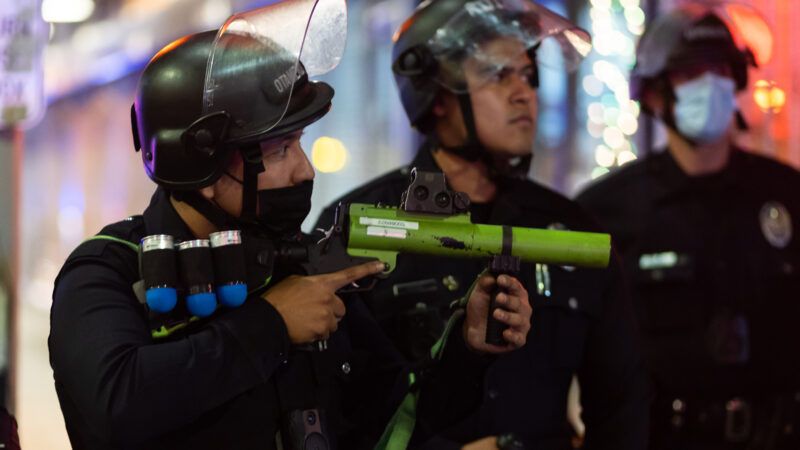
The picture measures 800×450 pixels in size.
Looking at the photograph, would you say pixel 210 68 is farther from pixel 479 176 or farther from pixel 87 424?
pixel 479 176

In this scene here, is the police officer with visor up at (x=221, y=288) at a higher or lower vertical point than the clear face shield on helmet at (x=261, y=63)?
lower

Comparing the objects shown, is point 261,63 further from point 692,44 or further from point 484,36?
point 692,44

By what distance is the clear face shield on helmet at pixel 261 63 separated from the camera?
2.30m

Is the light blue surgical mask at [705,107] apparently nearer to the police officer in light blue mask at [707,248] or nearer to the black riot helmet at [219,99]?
the police officer in light blue mask at [707,248]

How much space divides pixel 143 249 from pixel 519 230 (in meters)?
0.80

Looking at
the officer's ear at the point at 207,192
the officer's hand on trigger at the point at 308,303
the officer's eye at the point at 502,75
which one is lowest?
the officer's hand on trigger at the point at 308,303

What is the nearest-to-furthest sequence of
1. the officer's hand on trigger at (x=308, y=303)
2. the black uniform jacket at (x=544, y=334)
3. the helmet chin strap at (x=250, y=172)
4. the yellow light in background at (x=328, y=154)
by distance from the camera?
the officer's hand on trigger at (x=308, y=303) < the helmet chin strap at (x=250, y=172) < the black uniform jacket at (x=544, y=334) < the yellow light in background at (x=328, y=154)

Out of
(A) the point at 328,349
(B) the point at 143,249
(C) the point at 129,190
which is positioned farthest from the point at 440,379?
(C) the point at 129,190

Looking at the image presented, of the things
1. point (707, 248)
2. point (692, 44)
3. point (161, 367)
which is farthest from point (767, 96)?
point (161, 367)

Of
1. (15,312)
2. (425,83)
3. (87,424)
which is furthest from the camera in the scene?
(15,312)

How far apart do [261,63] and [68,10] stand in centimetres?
208

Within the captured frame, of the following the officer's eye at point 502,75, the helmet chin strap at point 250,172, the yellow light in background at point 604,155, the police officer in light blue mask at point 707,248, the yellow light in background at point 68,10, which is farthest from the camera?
the yellow light in background at point 604,155

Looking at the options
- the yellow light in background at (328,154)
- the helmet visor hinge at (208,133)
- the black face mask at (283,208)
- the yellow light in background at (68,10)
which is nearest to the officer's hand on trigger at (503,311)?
the black face mask at (283,208)

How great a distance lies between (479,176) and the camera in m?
3.18
